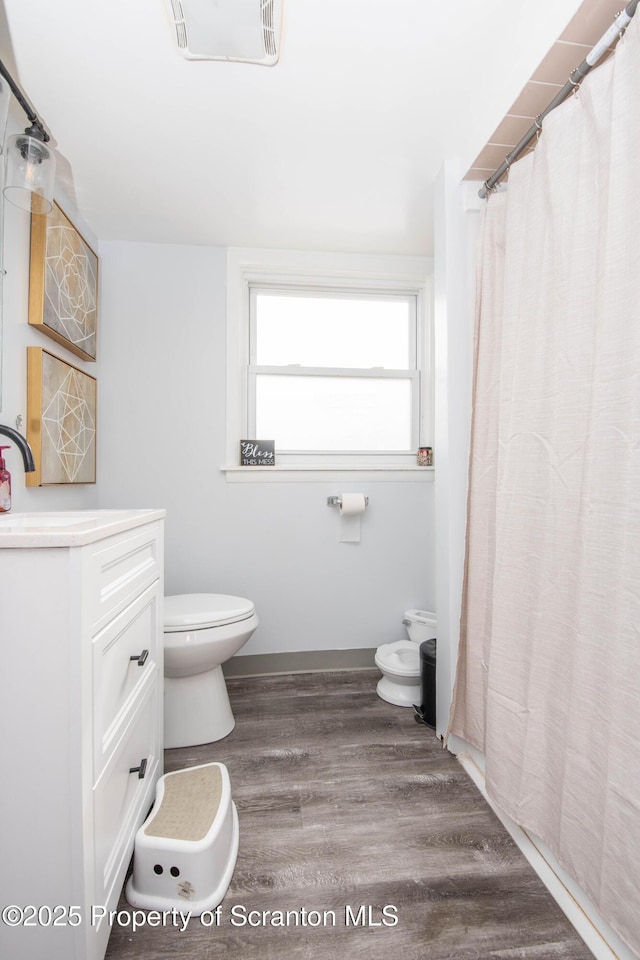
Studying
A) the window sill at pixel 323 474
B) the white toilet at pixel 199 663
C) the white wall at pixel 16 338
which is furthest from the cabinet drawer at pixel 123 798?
the window sill at pixel 323 474

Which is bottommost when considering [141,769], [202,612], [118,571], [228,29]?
[141,769]

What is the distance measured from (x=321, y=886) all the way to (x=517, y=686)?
0.70m

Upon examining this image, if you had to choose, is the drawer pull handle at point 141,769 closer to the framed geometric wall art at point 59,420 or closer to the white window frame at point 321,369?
the framed geometric wall art at point 59,420

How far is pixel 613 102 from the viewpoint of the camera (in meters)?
0.86

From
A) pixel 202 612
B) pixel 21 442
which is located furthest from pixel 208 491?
pixel 21 442

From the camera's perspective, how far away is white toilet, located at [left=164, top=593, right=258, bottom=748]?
155 cm

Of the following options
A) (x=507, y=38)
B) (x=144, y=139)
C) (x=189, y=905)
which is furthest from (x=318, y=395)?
(x=189, y=905)

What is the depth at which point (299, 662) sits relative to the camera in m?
2.28

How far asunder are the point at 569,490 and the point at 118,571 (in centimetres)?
106

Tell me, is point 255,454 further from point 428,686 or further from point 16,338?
point 428,686

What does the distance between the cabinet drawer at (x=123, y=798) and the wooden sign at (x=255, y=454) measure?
1181 mm

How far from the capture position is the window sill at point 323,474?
223 cm

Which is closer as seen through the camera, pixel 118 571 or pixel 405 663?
pixel 118 571

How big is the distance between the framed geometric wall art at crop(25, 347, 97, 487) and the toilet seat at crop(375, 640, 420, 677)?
159 cm
